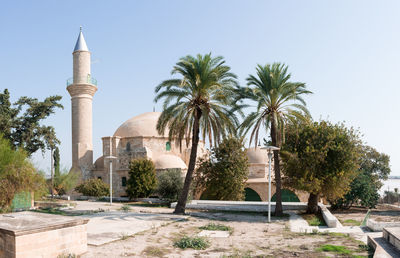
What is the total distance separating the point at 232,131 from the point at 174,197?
944cm

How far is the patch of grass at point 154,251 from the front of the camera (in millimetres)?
8539

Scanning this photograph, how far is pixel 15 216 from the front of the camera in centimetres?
838

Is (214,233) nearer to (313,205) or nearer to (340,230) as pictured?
(340,230)

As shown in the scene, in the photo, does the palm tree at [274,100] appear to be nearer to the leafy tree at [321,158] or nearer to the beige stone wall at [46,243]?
the leafy tree at [321,158]

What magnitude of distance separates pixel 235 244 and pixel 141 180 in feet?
63.6

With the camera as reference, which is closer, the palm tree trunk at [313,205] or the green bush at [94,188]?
the palm tree trunk at [313,205]

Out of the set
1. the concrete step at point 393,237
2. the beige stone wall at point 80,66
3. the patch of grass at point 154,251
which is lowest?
the patch of grass at point 154,251

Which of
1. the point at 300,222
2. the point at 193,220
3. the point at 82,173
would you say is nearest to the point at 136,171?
the point at 82,173

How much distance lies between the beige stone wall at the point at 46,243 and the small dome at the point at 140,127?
2728 centimetres

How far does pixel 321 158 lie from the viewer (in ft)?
54.2

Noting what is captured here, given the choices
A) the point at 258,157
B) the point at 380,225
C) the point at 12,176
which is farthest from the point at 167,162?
the point at 380,225

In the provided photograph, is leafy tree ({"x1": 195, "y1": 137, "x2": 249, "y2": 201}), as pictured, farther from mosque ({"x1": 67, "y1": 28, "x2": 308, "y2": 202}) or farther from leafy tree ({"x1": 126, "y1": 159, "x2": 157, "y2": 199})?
mosque ({"x1": 67, "y1": 28, "x2": 308, "y2": 202})

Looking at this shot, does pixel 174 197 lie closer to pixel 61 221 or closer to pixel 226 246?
pixel 226 246

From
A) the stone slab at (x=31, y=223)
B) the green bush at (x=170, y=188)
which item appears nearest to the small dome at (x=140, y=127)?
the green bush at (x=170, y=188)
